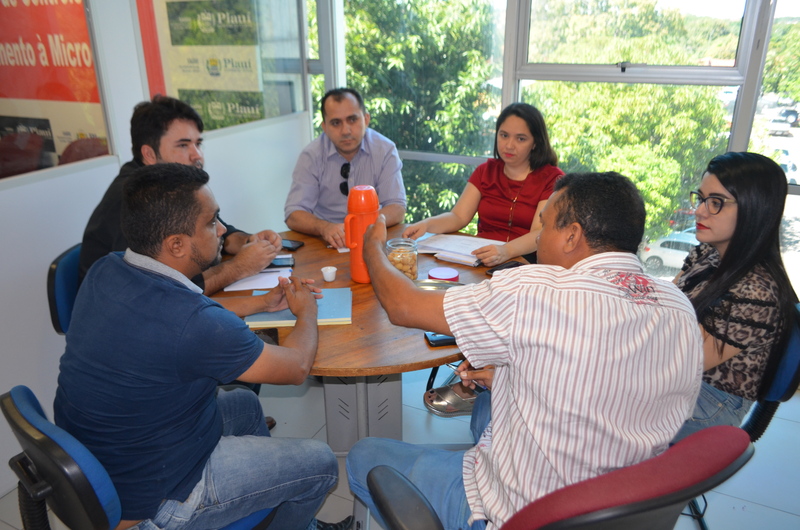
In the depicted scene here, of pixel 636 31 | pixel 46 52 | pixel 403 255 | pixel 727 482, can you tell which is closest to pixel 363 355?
pixel 403 255

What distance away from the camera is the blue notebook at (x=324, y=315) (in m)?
1.63

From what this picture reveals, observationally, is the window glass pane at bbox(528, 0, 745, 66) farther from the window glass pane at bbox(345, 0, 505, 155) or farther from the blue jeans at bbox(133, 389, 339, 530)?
the blue jeans at bbox(133, 389, 339, 530)

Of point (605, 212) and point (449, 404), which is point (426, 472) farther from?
point (449, 404)

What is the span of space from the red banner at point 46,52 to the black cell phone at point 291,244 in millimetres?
1141

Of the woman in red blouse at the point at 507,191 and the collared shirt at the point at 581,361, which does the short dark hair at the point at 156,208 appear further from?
the woman in red blouse at the point at 507,191

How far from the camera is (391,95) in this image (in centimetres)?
401

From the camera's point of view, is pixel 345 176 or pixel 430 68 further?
pixel 430 68

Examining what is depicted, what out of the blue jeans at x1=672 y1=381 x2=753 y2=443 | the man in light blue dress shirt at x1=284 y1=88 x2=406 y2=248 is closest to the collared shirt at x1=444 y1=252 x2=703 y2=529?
the blue jeans at x1=672 y1=381 x2=753 y2=443

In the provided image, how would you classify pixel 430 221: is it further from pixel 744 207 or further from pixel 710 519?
pixel 710 519

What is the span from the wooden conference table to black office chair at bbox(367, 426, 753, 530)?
1.96ft

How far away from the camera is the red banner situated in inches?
86.4

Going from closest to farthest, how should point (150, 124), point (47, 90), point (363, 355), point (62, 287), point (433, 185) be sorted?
1. point (363, 355)
2. point (62, 287)
3. point (150, 124)
4. point (47, 90)
5. point (433, 185)

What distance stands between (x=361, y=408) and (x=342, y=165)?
53.7 inches

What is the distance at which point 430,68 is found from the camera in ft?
12.5
